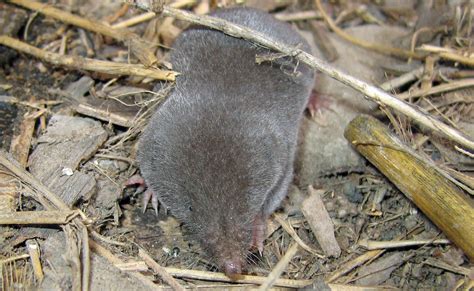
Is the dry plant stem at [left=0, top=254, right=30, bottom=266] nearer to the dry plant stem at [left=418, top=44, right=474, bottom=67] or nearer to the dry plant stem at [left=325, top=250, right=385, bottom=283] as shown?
the dry plant stem at [left=325, top=250, right=385, bottom=283]

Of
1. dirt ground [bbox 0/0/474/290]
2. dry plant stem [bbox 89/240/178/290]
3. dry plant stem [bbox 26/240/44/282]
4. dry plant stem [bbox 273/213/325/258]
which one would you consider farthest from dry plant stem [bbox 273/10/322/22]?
dry plant stem [bbox 26/240/44/282]

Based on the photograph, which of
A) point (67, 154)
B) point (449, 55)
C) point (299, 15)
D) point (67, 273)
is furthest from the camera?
point (299, 15)

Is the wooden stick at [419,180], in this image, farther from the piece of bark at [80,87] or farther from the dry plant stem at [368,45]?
the piece of bark at [80,87]

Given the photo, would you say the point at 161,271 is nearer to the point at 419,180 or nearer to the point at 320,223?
the point at 320,223

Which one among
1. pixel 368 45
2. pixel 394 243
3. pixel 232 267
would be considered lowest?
pixel 394 243

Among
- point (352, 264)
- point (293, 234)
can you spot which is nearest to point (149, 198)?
point (293, 234)

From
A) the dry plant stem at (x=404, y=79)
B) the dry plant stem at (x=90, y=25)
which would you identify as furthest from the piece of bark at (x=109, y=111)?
the dry plant stem at (x=404, y=79)
